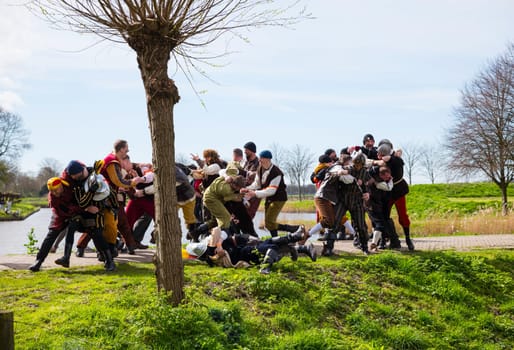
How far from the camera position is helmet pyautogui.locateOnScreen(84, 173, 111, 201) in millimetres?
8438

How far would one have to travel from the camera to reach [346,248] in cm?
1112

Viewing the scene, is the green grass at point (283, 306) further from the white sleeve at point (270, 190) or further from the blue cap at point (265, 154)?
the blue cap at point (265, 154)

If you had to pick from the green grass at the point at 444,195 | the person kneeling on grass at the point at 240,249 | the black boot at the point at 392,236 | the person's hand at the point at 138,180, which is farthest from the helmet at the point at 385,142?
the green grass at the point at 444,195

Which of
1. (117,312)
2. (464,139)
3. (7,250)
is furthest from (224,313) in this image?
(464,139)

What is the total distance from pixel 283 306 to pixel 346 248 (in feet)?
14.3

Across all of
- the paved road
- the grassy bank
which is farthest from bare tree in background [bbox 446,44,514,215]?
the paved road

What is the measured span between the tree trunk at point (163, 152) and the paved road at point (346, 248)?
10.6 ft

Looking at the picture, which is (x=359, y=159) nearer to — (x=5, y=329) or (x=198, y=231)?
(x=198, y=231)

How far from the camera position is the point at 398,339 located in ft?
23.5

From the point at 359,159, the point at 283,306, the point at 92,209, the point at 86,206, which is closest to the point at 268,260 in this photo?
the point at 283,306

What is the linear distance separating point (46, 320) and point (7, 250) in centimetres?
1094

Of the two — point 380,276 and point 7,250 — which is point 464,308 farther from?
point 7,250

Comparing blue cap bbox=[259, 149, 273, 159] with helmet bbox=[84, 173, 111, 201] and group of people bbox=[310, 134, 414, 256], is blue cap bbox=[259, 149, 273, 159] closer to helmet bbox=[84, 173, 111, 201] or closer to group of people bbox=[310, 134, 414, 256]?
group of people bbox=[310, 134, 414, 256]

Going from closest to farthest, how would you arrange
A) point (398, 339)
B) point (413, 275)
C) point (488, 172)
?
point (398, 339)
point (413, 275)
point (488, 172)
